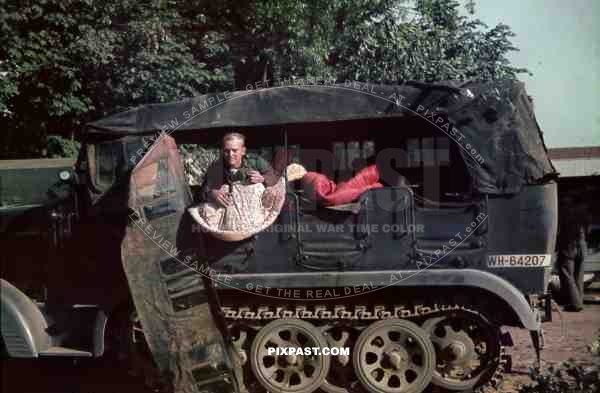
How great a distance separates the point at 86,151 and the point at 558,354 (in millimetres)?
5485

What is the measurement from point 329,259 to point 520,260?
160cm

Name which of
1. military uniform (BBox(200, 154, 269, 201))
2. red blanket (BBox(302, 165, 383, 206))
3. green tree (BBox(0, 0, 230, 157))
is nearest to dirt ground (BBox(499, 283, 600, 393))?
red blanket (BBox(302, 165, 383, 206))

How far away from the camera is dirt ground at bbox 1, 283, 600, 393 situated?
6520mm

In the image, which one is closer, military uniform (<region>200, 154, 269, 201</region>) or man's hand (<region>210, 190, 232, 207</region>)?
man's hand (<region>210, 190, 232, 207</region>)

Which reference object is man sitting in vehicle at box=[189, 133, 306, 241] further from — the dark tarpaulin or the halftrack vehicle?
the dark tarpaulin

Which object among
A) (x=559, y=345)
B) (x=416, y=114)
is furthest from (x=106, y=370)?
(x=559, y=345)

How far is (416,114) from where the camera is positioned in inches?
212

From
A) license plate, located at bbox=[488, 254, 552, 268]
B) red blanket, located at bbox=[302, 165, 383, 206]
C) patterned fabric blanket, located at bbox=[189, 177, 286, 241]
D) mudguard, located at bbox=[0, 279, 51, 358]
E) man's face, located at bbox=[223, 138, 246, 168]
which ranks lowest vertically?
mudguard, located at bbox=[0, 279, 51, 358]

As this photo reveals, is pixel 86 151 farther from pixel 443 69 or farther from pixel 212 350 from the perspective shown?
pixel 443 69

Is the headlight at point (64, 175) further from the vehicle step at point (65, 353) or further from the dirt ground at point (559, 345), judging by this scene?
the dirt ground at point (559, 345)

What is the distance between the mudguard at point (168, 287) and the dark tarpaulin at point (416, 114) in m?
0.37

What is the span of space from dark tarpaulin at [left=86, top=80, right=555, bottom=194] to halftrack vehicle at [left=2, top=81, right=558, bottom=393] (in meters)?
0.01

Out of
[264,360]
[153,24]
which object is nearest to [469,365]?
[264,360]

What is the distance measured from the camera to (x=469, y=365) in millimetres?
5539
